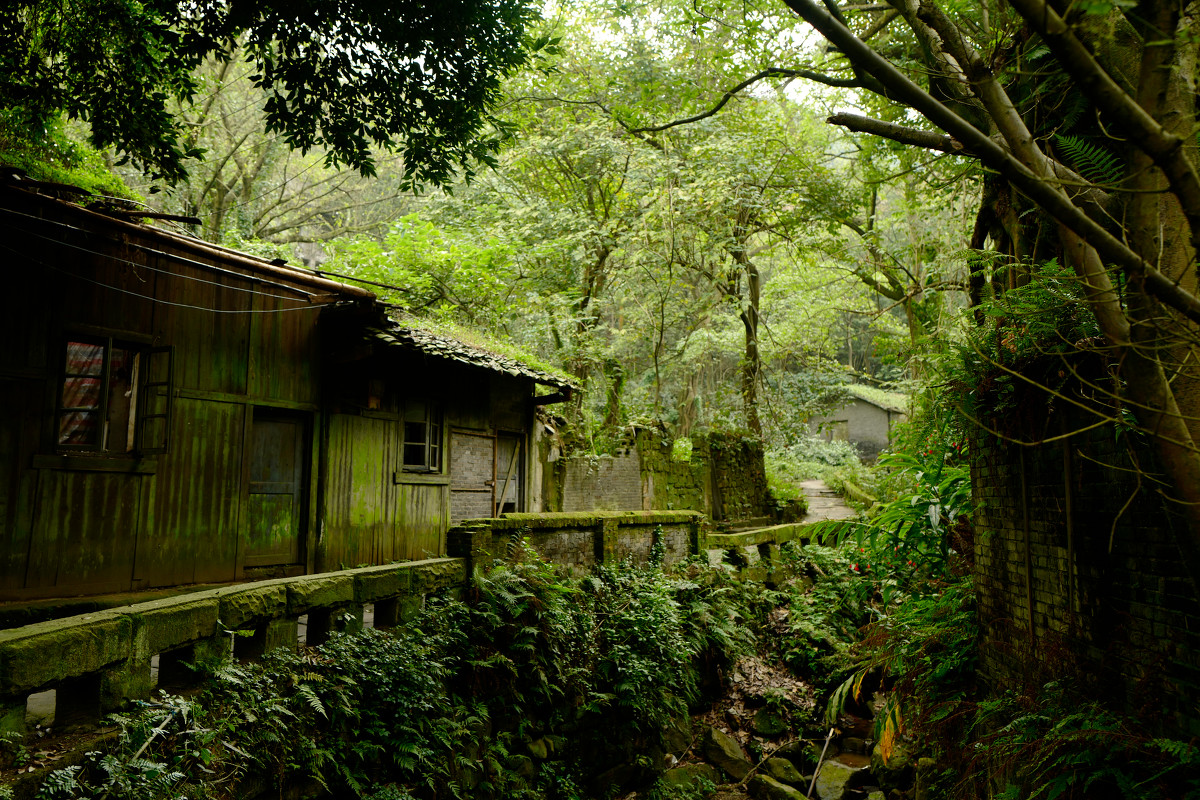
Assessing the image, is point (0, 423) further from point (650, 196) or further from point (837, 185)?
point (837, 185)

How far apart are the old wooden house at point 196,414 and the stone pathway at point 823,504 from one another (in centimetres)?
1145

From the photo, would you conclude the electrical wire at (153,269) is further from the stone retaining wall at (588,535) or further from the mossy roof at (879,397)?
the mossy roof at (879,397)

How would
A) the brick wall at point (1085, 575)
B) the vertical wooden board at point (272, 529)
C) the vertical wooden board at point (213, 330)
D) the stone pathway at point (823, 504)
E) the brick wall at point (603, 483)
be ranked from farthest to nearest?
1. the stone pathway at point (823, 504)
2. the brick wall at point (603, 483)
3. the vertical wooden board at point (272, 529)
4. the vertical wooden board at point (213, 330)
5. the brick wall at point (1085, 575)

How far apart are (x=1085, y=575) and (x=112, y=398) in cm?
925

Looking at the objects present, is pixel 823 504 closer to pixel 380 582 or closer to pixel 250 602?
pixel 380 582

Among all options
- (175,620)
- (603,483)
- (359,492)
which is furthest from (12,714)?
(603,483)

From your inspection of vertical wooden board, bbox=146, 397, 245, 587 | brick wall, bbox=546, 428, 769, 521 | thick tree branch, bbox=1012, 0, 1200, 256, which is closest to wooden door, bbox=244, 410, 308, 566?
vertical wooden board, bbox=146, 397, 245, 587

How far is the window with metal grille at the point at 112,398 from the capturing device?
294 inches

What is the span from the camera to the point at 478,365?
10320 mm

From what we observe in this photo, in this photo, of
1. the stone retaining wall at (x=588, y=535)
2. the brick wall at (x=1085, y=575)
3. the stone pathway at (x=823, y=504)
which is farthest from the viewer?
the stone pathway at (x=823, y=504)

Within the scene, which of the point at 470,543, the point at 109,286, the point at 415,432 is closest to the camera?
the point at 470,543

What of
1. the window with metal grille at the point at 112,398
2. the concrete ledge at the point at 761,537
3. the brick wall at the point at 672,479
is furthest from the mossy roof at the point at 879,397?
the window with metal grille at the point at 112,398

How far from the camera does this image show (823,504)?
22.1 meters

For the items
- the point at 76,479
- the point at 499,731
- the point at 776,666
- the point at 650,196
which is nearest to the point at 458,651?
the point at 499,731
